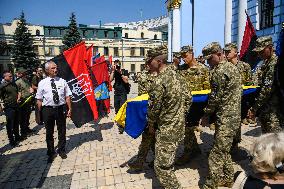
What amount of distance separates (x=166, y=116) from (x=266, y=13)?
33.1 ft

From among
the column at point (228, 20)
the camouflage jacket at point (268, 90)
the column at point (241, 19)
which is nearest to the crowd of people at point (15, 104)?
the camouflage jacket at point (268, 90)

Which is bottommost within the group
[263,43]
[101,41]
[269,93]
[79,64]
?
[269,93]

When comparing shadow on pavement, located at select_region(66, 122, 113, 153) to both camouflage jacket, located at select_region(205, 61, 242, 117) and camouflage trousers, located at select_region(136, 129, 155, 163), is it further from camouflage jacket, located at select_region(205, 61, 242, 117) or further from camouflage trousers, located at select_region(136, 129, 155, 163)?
camouflage jacket, located at select_region(205, 61, 242, 117)

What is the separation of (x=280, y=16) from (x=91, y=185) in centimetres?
943

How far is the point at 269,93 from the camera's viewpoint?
4.68 metres

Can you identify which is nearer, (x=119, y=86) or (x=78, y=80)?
(x=78, y=80)

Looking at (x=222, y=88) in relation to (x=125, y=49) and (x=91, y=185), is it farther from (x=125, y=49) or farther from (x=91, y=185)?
(x=125, y=49)

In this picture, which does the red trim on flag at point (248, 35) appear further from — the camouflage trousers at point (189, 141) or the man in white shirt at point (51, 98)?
the man in white shirt at point (51, 98)

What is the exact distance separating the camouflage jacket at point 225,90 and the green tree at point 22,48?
154 ft

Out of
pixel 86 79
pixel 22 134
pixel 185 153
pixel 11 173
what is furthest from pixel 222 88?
pixel 22 134

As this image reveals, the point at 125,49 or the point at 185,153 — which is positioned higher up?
the point at 125,49

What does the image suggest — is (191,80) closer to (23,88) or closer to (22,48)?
(23,88)

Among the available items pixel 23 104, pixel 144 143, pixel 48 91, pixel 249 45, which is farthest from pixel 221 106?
pixel 23 104

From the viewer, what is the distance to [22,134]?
8.73m
